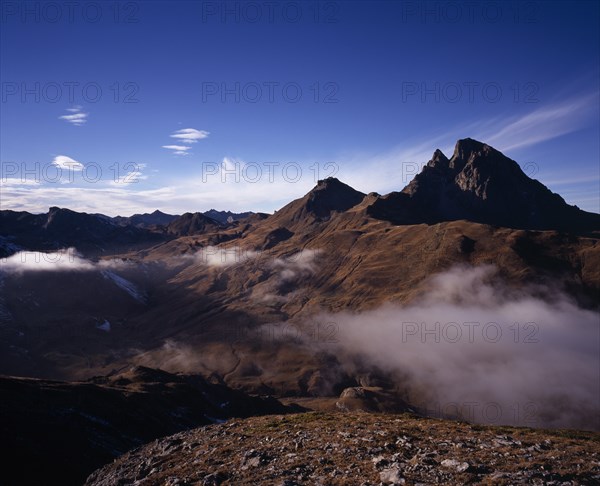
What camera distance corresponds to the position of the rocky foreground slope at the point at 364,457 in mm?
20391

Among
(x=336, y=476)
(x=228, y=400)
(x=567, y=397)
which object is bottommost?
(x=567, y=397)

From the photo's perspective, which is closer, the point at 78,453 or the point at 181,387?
the point at 78,453

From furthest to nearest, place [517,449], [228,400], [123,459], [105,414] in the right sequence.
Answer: [228,400], [105,414], [123,459], [517,449]

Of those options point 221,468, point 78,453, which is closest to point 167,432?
point 78,453

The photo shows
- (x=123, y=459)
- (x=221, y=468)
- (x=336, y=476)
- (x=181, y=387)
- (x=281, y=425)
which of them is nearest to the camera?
(x=336, y=476)

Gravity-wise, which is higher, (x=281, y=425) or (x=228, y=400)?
(x=281, y=425)

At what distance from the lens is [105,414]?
78.9 m

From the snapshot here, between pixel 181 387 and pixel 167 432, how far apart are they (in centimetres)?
4882

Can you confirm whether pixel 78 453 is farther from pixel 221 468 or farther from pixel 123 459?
pixel 221 468

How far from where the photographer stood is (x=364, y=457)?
24.2 metres

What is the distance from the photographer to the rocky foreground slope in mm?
20391

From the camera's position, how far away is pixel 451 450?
24.4 m

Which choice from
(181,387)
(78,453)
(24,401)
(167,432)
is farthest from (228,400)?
(78,453)

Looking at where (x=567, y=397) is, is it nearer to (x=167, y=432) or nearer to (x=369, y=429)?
(x=167, y=432)
